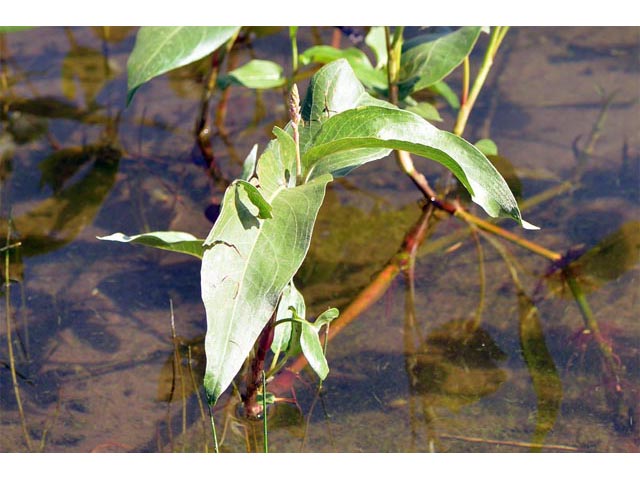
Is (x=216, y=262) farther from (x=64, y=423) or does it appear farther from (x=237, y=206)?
(x=64, y=423)

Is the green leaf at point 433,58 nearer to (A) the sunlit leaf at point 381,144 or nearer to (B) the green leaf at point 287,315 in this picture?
(A) the sunlit leaf at point 381,144

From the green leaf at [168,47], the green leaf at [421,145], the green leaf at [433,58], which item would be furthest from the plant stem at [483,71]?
the green leaf at [421,145]

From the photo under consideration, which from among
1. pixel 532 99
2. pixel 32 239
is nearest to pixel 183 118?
pixel 32 239

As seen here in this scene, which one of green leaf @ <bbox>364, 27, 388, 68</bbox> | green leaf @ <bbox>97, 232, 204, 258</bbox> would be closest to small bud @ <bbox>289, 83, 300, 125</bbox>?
green leaf @ <bbox>97, 232, 204, 258</bbox>

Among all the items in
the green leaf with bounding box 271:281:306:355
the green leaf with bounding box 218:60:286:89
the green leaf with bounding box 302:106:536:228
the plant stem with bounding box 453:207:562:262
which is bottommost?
the green leaf with bounding box 271:281:306:355

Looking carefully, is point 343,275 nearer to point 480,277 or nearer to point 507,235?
point 480,277

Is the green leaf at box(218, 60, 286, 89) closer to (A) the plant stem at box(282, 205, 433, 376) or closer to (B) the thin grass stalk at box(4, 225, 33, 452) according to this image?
(A) the plant stem at box(282, 205, 433, 376)
